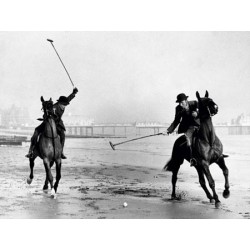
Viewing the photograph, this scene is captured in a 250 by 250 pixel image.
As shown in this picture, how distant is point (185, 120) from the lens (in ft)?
19.9

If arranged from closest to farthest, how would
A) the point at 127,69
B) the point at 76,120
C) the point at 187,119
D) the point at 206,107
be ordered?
1. the point at 206,107
2. the point at 187,119
3. the point at 127,69
4. the point at 76,120

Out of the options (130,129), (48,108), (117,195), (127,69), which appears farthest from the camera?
(130,129)

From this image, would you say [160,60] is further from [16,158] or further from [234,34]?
[16,158]

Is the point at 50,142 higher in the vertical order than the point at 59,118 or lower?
lower

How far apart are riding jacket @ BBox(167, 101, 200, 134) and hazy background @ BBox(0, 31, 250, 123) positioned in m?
0.52

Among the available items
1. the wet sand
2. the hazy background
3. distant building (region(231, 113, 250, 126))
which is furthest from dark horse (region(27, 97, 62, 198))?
distant building (region(231, 113, 250, 126))

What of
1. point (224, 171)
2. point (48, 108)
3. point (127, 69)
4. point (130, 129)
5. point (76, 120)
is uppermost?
point (127, 69)

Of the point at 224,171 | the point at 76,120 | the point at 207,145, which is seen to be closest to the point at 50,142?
the point at 76,120

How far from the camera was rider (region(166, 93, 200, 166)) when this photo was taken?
5914mm

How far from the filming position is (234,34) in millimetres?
6617

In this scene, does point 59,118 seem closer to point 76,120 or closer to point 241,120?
point 76,120

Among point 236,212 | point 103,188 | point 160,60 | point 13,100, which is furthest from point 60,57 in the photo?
point 236,212

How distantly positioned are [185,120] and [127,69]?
1.63 metres

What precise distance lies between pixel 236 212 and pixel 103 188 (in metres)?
2.19
